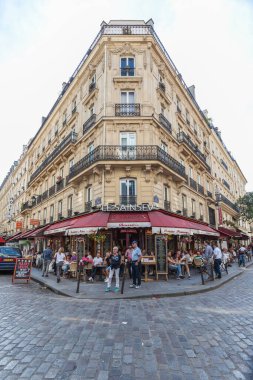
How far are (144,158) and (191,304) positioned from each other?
29.2ft

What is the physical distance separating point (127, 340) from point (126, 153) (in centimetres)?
1137

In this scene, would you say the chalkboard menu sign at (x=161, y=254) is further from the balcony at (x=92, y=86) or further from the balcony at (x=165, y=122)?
the balcony at (x=92, y=86)

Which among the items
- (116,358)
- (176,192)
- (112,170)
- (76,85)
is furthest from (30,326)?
(76,85)

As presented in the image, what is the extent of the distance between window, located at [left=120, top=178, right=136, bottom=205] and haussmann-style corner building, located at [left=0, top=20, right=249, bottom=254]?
57 mm

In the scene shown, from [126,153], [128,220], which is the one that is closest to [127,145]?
[126,153]

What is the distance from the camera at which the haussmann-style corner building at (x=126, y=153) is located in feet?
45.0

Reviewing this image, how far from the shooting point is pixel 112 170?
47.4 ft

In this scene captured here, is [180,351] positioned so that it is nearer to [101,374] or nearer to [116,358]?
[116,358]

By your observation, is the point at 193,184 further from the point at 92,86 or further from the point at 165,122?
the point at 92,86

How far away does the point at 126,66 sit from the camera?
16.3m

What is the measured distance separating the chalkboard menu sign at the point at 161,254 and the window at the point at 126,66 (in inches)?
418

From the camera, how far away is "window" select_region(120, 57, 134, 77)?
16188mm

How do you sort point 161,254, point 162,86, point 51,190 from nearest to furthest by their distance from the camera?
point 161,254
point 162,86
point 51,190

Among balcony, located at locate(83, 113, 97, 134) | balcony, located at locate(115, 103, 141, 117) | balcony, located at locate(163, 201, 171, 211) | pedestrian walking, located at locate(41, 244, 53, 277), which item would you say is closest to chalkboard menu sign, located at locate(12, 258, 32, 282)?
pedestrian walking, located at locate(41, 244, 53, 277)
